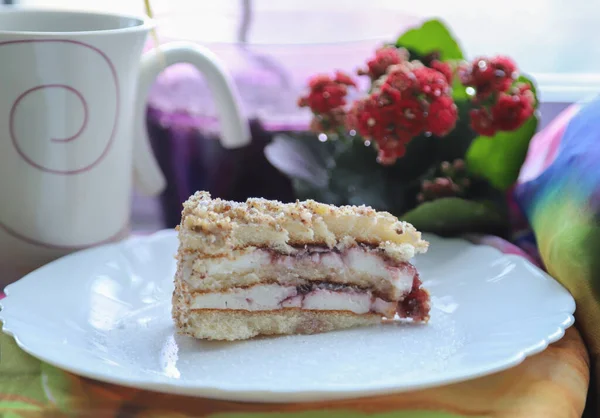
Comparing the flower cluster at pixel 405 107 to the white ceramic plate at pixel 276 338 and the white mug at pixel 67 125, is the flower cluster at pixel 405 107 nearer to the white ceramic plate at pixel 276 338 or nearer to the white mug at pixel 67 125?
the white ceramic plate at pixel 276 338

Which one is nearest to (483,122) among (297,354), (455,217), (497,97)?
(497,97)

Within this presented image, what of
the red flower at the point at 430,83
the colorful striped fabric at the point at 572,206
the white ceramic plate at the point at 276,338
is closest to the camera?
the white ceramic plate at the point at 276,338

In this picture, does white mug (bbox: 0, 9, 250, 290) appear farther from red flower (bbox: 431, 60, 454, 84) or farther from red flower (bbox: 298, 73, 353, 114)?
red flower (bbox: 431, 60, 454, 84)

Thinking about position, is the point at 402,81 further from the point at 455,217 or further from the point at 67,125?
the point at 67,125

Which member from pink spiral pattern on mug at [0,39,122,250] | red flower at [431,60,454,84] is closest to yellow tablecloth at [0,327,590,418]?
pink spiral pattern on mug at [0,39,122,250]

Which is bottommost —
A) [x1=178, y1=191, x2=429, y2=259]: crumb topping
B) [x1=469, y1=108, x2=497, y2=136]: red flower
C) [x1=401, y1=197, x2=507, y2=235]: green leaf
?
[x1=401, y1=197, x2=507, y2=235]: green leaf

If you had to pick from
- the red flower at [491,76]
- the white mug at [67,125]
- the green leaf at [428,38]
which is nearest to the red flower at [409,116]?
the red flower at [491,76]

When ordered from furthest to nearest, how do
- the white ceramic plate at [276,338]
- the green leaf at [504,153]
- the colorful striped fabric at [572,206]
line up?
the green leaf at [504,153] → the colorful striped fabric at [572,206] → the white ceramic plate at [276,338]
